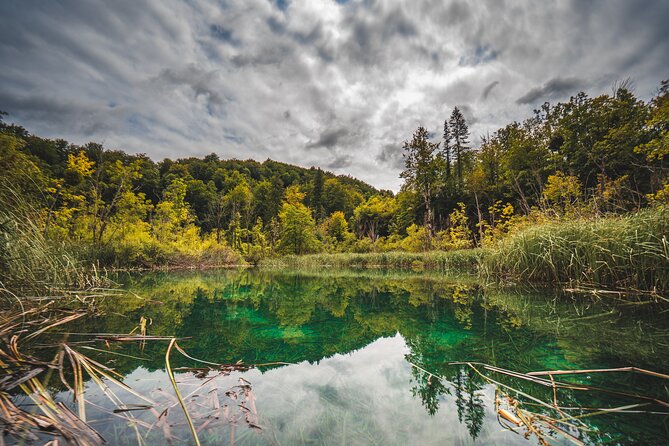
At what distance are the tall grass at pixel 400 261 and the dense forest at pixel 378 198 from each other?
130 centimetres

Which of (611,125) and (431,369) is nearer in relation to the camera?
(431,369)

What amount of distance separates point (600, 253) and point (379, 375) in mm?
4914

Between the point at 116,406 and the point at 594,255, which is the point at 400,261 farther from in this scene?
the point at 116,406

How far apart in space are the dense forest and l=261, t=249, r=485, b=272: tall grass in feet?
4.28

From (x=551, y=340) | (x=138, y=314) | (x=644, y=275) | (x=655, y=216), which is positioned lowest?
(x=138, y=314)

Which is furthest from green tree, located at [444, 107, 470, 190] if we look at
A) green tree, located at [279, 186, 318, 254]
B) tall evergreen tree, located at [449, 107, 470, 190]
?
green tree, located at [279, 186, 318, 254]

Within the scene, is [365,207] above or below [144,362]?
above

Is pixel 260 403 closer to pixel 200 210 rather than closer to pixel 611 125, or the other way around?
pixel 611 125

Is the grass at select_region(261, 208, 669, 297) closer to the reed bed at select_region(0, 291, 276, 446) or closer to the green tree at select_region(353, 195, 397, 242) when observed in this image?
the reed bed at select_region(0, 291, 276, 446)

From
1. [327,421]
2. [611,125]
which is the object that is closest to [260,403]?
[327,421]

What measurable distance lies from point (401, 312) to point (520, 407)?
8.64 feet

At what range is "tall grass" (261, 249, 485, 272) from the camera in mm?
11359

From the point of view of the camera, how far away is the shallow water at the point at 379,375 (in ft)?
3.89

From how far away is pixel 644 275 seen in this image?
13.7ft
